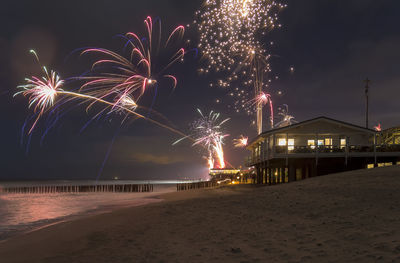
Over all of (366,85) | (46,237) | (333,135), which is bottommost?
(46,237)

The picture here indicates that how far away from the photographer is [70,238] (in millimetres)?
10820

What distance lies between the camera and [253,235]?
8602 mm

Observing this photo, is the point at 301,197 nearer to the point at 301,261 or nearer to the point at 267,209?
the point at 267,209

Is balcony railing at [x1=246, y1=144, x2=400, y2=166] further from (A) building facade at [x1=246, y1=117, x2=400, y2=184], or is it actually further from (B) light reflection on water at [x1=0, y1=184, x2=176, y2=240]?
(B) light reflection on water at [x1=0, y1=184, x2=176, y2=240]

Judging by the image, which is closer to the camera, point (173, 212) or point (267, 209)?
point (267, 209)

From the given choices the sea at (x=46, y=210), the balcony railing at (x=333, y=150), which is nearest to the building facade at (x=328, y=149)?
the balcony railing at (x=333, y=150)

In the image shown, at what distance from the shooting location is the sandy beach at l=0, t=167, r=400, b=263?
687cm

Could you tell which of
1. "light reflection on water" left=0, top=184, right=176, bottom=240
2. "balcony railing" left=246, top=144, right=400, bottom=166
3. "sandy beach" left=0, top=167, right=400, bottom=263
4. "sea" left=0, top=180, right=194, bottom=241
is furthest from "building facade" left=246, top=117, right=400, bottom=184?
"sandy beach" left=0, top=167, right=400, bottom=263

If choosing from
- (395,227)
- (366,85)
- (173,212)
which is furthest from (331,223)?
(366,85)

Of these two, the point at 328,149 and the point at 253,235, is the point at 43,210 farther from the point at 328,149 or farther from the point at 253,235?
the point at 328,149

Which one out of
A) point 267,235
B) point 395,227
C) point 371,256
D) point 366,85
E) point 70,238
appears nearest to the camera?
point 371,256

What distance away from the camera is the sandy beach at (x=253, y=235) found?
687 centimetres

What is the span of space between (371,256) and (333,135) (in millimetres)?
25524

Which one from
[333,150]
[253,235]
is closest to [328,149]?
[333,150]
